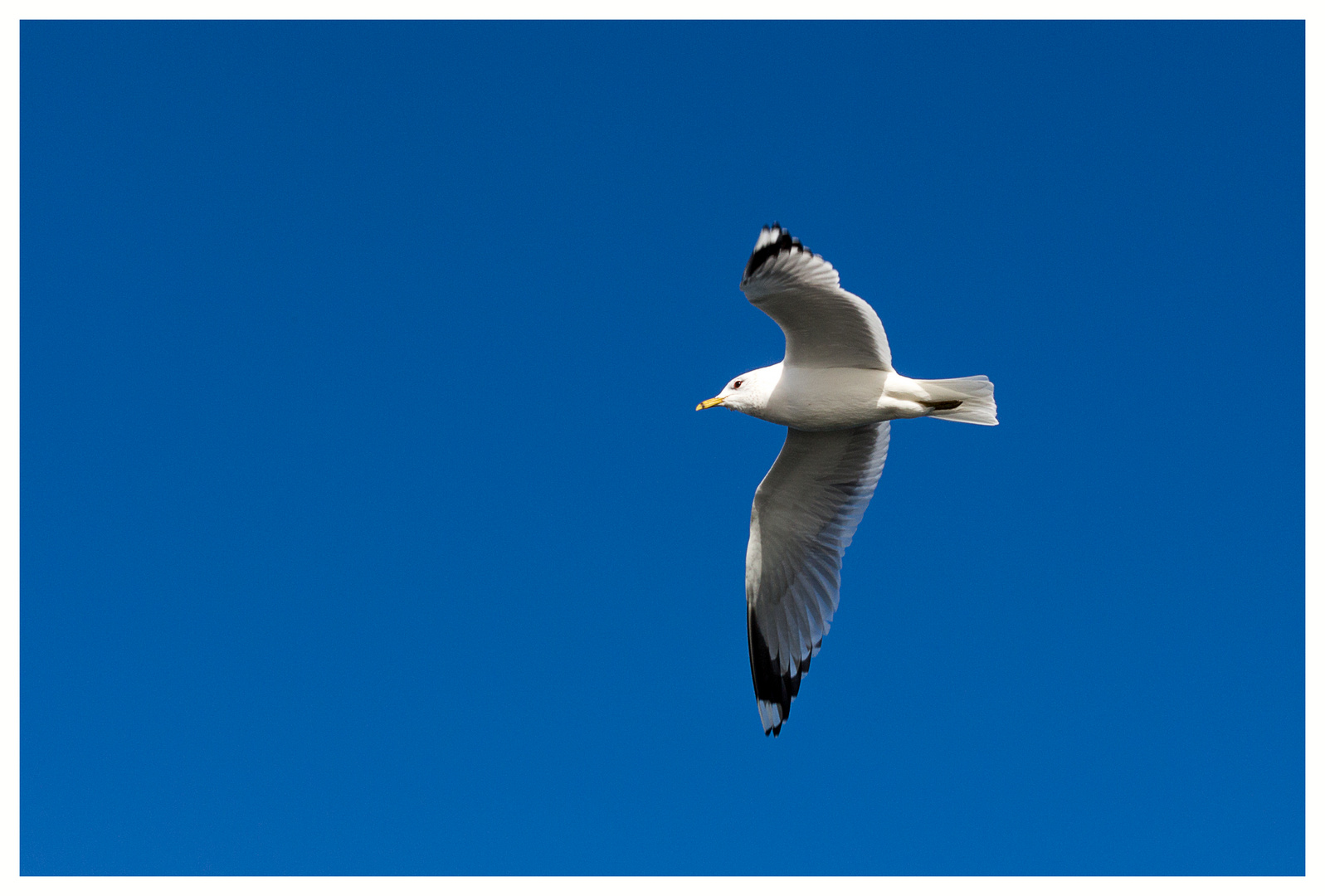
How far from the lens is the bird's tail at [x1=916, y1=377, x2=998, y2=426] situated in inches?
204

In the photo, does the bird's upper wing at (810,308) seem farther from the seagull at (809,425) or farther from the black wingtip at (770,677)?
the black wingtip at (770,677)

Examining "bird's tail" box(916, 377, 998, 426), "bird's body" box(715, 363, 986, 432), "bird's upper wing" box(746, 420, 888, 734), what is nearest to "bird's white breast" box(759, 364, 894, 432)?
"bird's body" box(715, 363, 986, 432)

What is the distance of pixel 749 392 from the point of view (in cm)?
541

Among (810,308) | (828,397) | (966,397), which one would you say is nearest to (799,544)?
(828,397)

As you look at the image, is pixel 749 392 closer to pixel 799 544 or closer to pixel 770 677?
pixel 799 544

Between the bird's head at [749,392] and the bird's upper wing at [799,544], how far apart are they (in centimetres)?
50

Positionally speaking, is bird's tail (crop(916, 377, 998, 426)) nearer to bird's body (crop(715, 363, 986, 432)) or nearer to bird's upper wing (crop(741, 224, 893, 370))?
bird's body (crop(715, 363, 986, 432))

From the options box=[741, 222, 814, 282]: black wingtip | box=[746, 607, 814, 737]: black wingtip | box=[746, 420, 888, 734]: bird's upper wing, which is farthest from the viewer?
box=[746, 607, 814, 737]: black wingtip

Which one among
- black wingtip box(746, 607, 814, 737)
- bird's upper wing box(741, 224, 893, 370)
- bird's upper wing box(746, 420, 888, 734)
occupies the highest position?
bird's upper wing box(741, 224, 893, 370)

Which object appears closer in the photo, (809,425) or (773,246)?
(773,246)

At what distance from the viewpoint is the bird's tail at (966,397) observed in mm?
5176

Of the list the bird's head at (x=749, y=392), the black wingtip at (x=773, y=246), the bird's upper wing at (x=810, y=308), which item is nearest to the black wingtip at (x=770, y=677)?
the bird's head at (x=749, y=392)

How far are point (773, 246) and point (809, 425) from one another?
3.47 feet
